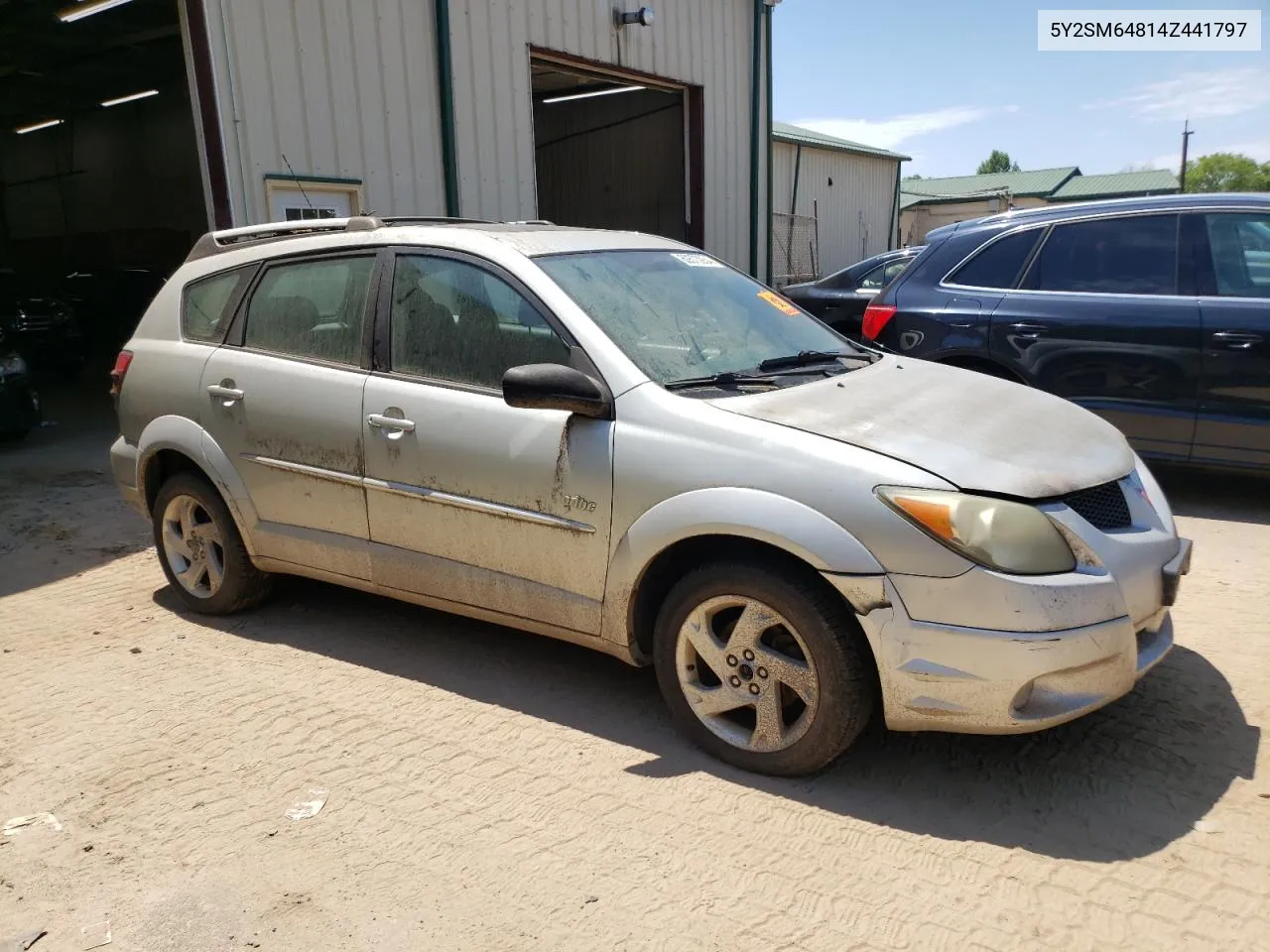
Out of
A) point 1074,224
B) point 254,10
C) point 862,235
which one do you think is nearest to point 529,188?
point 254,10

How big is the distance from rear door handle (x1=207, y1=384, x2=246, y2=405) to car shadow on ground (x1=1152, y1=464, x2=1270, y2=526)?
5.27 m

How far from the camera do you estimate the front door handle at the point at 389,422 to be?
367cm

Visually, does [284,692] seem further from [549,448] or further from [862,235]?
[862,235]

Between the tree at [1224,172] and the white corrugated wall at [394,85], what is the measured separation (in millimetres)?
86827

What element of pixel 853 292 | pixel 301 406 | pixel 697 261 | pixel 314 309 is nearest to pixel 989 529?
pixel 697 261

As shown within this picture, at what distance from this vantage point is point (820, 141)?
25.5 metres

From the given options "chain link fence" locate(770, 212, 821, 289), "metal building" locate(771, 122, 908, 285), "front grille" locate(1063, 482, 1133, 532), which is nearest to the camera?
"front grille" locate(1063, 482, 1133, 532)

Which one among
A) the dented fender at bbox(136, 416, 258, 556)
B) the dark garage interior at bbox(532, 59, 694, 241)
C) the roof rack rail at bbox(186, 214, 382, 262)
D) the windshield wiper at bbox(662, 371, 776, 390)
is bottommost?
the dented fender at bbox(136, 416, 258, 556)

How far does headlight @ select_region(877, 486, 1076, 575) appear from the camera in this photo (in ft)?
8.77

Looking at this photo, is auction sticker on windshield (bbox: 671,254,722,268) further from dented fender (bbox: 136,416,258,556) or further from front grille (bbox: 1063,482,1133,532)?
dented fender (bbox: 136,416,258,556)

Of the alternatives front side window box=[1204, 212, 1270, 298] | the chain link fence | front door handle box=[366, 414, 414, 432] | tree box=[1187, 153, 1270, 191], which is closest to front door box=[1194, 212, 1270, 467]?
front side window box=[1204, 212, 1270, 298]

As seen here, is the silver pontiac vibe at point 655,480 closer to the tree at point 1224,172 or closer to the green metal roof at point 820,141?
the green metal roof at point 820,141

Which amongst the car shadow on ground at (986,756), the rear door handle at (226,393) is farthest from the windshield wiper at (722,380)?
the rear door handle at (226,393)

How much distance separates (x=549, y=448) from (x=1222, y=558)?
12.1 ft
